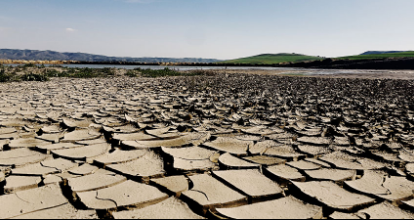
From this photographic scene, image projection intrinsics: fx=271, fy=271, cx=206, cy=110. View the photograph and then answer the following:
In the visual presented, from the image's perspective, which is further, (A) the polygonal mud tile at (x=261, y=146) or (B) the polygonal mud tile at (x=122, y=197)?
(A) the polygonal mud tile at (x=261, y=146)

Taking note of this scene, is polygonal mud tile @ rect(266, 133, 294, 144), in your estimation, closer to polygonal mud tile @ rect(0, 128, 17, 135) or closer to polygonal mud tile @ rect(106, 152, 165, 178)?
polygonal mud tile @ rect(106, 152, 165, 178)

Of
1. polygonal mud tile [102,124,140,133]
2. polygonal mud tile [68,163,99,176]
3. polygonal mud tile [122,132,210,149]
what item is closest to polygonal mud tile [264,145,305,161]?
polygonal mud tile [122,132,210,149]

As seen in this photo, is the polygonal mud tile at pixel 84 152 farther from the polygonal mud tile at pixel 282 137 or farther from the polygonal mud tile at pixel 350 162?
the polygonal mud tile at pixel 350 162

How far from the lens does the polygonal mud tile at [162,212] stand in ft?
3.48

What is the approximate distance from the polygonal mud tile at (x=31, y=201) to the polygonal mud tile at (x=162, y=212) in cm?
30

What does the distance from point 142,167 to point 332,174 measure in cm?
107

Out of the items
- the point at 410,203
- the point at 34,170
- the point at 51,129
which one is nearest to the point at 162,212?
the point at 34,170

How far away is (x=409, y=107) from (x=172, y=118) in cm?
321

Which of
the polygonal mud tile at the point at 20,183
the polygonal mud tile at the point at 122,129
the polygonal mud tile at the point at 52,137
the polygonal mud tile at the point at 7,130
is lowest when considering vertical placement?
the polygonal mud tile at the point at 20,183

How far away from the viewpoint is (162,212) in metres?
1.09

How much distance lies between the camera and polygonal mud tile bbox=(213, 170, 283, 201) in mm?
1257

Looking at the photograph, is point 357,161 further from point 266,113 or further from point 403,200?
point 266,113

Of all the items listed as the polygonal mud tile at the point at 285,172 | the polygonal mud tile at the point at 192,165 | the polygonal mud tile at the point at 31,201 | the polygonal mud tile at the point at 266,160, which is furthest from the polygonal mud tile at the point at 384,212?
the polygonal mud tile at the point at 31,201

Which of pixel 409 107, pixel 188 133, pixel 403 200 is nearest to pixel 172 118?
pixel 188 133
